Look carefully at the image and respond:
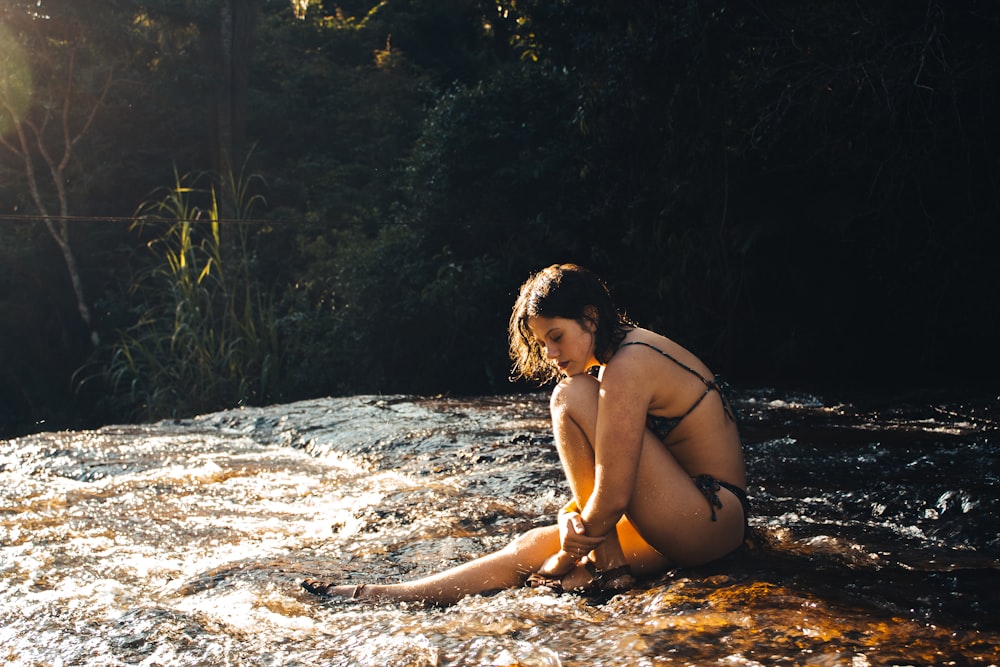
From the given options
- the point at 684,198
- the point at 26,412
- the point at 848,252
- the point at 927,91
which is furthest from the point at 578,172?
the point at 26,412

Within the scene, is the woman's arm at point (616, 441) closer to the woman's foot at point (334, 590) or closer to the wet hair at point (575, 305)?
the wet hair at point (575, 305)

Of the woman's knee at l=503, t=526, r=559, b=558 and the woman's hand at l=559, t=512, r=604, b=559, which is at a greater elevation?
the woman's hand at l=559, t=512, r=604, b=559

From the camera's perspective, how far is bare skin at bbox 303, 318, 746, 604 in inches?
101

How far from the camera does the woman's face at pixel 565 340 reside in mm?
2654

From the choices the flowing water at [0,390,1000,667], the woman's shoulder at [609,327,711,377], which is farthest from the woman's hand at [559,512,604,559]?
the woman's shoulder at [609,327,711,377]

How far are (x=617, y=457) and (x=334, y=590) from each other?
96 centimetres

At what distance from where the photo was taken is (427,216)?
37.3ft

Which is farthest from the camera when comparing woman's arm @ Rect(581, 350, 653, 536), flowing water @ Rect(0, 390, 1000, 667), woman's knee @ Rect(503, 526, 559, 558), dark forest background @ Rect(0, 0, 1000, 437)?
dark forest background @ Rect(0, 0, 1000, 437)

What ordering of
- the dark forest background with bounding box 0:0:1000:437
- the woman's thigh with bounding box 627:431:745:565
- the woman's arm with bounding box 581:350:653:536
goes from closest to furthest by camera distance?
the woman's arm with bounding box 581:350:653:536 → the woman's thigh with bounding box 627:431:745:565 → the dark forest background with bounding box 0:0:1000:437

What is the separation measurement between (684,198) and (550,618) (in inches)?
271

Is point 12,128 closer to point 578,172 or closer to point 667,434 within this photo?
point 578,172

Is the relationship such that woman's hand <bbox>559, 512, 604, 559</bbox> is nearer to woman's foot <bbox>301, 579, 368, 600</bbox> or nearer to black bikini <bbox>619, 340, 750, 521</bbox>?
black bikini <bbox>619, 340, 750, 521</bbox>

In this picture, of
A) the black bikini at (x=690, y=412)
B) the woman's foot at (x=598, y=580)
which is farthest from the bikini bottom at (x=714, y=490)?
the woman's foot at (x=598, y=580)

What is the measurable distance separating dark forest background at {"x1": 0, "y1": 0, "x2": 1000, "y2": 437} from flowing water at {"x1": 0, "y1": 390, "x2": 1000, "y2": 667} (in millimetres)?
2098
